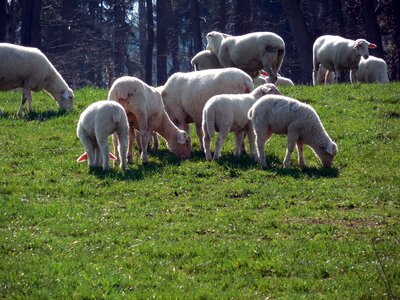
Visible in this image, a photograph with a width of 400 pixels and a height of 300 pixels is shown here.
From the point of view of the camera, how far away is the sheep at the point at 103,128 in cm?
1312

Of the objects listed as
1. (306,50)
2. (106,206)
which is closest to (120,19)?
(306,50)

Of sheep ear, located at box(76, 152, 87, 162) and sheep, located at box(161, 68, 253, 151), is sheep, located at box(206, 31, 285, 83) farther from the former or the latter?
sheep ear, located at box(76, 152, 87, 162)

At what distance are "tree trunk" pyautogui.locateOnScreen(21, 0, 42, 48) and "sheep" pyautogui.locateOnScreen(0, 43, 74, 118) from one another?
15.5 meters

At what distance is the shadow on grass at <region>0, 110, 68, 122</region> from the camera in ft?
57.4

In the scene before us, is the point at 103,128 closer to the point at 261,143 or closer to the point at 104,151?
the point at 104,151

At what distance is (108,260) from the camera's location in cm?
910

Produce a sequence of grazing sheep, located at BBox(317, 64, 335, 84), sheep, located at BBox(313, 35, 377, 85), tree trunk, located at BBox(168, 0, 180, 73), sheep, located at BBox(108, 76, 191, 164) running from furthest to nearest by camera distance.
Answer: tree trunk, located at BBox(168, 0, 180, 73) → grazing sheep, located at BBox(317, 64, 335, 84) → sheep, located at BBox(313, 35, 377, 85) → sheep, located at BBox(108, 76, 191, 164)

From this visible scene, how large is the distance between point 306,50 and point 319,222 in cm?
2090

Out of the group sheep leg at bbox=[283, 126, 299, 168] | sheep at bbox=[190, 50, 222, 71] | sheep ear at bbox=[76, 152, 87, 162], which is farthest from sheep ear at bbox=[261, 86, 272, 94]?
sheep at bbox=[190, 50, 222, 71]

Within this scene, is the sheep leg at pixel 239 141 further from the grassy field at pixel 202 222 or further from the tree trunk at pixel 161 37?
the tree trunk at pixel 161 37

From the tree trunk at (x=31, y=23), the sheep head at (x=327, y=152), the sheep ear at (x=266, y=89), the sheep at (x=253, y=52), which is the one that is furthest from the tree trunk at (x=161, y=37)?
the sheep head at (x=327, y=152)

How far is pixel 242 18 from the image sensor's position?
36031 mm

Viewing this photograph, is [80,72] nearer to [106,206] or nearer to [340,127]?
[340,127]

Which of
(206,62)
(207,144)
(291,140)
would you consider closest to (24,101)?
(206,62)
